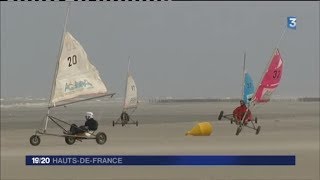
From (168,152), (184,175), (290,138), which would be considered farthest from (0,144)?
(290,138)

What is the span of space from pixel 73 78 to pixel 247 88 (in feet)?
11.1

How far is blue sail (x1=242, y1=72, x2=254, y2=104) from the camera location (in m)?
8.12

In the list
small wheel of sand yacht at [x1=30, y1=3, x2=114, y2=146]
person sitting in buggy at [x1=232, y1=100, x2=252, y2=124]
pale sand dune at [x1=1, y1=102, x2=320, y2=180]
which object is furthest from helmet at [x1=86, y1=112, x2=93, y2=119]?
pale sand dune at [x1=1, y1=102, x2=320, y2=180]

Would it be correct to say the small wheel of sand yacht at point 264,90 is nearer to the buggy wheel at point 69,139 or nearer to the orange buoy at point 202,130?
the orange buoy at point 202,130

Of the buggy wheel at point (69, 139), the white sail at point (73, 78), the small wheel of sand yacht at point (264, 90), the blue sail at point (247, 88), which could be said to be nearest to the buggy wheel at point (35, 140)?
the buggy wheel at point (69, 139)

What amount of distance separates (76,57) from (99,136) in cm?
125

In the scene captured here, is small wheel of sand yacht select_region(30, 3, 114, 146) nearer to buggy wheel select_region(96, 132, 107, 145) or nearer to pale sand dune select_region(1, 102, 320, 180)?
buggy wheel select_region(96, 132, 107, 145)

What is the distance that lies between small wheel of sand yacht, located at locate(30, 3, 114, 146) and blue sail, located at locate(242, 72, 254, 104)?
2477 millimetres

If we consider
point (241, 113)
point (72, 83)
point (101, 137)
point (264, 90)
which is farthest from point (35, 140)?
point (264, 90)

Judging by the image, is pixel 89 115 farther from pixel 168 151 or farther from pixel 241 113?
pixel 168 151

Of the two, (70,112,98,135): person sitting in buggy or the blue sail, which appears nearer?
(70,112,98,135): person sitting in buggy

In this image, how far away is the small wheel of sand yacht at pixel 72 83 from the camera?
21.7 ft

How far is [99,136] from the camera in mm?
6754

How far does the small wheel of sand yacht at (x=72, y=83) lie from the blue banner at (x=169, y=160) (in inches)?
74.6
